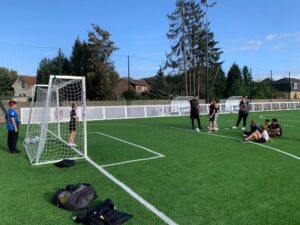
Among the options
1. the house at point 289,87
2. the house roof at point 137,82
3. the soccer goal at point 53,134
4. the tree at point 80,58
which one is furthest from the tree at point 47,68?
the house at point 289,87

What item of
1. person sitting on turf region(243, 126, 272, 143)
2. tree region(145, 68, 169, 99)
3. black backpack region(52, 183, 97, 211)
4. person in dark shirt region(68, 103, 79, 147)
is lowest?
black backpack region(52, 183, 97, 211)

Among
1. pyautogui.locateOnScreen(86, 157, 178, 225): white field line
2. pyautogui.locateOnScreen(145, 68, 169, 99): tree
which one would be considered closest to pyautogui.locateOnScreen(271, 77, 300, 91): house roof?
pyautogui.locateOnScreen(145, 68, 169, 99): tree

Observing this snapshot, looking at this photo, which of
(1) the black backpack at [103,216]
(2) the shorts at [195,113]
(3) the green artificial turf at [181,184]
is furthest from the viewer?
(2) the shorts at [195,113]

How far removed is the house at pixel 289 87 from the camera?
8544 cm

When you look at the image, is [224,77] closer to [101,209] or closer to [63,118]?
[63,118]

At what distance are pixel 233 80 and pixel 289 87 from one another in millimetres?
31087

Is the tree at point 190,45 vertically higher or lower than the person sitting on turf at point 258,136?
higher

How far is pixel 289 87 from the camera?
85938 millimetres

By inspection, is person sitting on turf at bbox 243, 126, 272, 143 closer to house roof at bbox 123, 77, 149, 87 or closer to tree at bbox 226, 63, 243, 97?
tree at bbox 226, 63, 243, 97

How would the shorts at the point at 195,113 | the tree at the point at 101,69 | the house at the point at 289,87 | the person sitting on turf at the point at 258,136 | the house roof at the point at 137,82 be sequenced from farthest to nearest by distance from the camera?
the house at the point at 289,87 < the house roof at the point at 137,82 < the tree at the point at 101,69 < the shorts at the point at 195,113 < the person sitting on turf at the point at 258,136

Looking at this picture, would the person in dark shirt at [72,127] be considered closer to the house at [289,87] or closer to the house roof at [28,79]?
the house roof at [28,79]

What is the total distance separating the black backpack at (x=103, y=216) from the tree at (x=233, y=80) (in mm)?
56833

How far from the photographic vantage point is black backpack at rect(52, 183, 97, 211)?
5367 mm

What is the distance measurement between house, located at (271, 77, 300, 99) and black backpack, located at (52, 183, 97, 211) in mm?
86521
